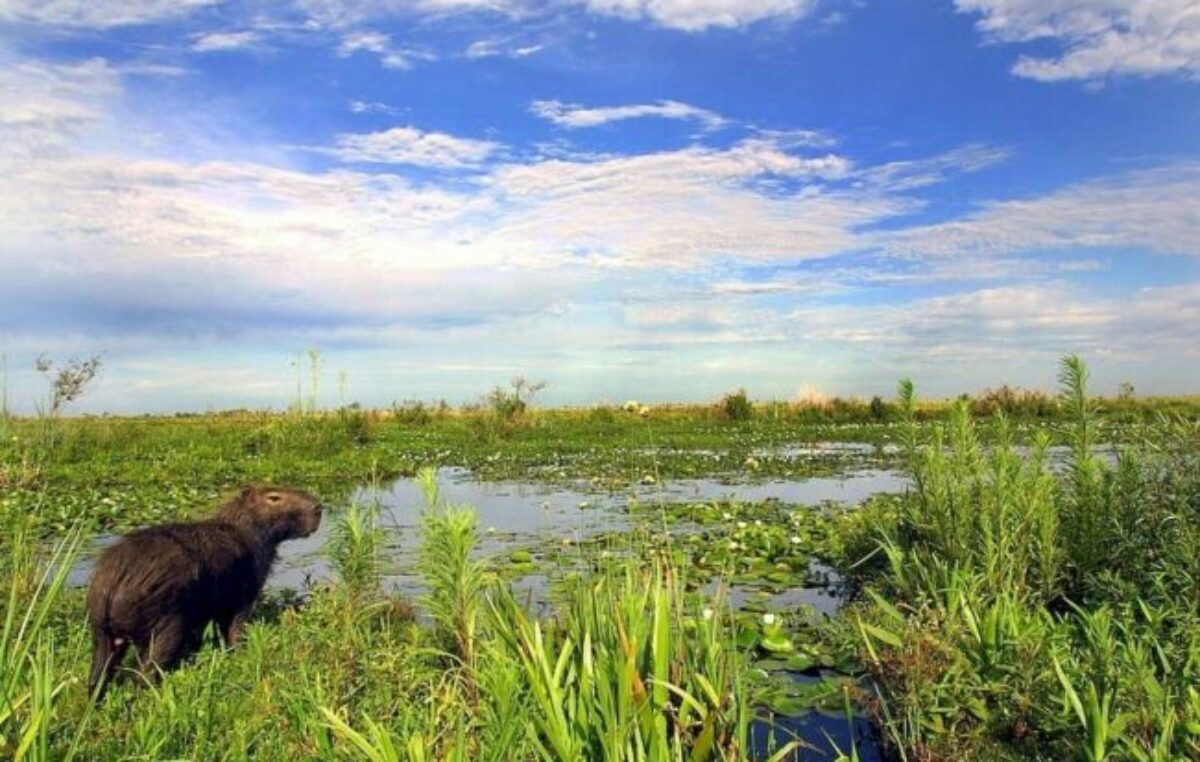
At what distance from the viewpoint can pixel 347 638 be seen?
16.3ft

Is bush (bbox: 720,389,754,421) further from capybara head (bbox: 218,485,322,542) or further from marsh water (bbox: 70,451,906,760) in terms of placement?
capybara head (bbox: 218,485,322,542)

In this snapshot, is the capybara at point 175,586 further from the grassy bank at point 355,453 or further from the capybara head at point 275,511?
the grassy bank at point 355,453

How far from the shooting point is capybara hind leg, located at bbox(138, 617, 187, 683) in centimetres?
500

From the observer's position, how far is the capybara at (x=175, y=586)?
4922 millimetres

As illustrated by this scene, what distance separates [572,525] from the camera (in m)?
10.2

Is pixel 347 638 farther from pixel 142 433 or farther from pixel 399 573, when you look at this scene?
pixel 142 433

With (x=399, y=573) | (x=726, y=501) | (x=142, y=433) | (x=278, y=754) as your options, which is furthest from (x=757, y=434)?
(x=278, y=754)

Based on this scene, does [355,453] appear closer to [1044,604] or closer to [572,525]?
[572,525]

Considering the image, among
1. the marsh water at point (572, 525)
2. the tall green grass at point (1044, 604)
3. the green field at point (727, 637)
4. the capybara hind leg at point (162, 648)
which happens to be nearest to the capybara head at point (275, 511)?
the marsh water at point (572, 525)

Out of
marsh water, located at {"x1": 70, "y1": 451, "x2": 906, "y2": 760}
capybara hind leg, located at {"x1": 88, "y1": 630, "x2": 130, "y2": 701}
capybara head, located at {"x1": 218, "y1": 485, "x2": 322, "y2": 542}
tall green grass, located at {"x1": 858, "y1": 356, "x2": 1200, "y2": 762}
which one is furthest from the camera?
capybara head, located at {"x1": 218, "y1": 485, "x2": 322, "y2": 542}

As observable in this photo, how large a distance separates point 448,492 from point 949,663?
33.5 ft

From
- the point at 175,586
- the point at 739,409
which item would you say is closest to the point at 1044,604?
the point at 175,586

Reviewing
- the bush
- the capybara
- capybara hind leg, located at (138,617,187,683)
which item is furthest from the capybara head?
the bush

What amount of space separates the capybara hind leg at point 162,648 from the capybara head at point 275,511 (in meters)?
1.26
